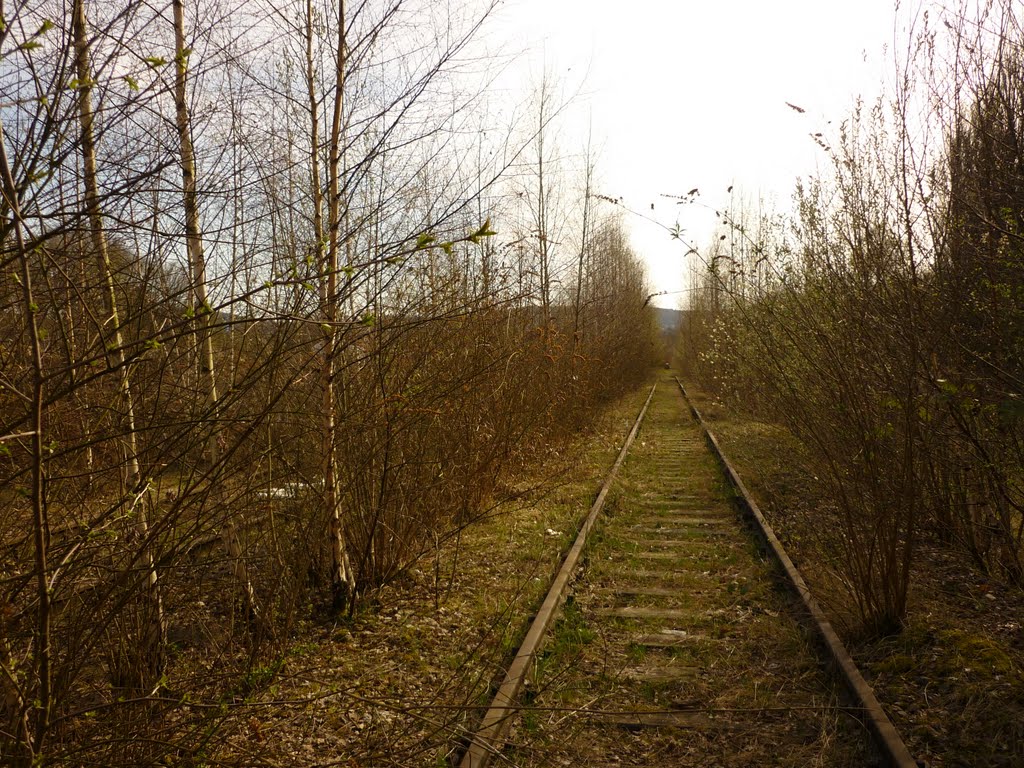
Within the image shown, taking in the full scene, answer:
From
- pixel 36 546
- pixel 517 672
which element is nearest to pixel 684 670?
pixel 517 672

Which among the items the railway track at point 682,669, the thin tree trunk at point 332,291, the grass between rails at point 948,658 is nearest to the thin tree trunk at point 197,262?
the thin tree trunk at point 332,291

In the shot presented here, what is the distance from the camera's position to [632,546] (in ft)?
24.3

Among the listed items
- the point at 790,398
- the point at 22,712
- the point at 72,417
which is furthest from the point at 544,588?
the point at 22,712

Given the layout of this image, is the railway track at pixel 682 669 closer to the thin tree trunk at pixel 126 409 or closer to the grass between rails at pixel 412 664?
the grass between rails at pixel 412 664

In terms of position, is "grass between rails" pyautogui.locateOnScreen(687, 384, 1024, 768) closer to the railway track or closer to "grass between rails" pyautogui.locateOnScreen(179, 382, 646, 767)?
the railway track

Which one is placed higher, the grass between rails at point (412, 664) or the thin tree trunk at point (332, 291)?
the thin tree trunk at point (332, 291)

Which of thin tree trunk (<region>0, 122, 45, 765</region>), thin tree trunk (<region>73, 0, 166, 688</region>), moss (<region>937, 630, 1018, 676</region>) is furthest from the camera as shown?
moss (<region>937, 630, 1018, 676</region>)

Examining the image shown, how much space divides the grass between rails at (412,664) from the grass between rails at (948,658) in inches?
90.6

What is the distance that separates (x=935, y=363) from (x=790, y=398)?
1476 mm

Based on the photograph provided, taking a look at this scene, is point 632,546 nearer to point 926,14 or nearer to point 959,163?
point 959,163

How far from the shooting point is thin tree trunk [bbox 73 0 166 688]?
8.34 ft

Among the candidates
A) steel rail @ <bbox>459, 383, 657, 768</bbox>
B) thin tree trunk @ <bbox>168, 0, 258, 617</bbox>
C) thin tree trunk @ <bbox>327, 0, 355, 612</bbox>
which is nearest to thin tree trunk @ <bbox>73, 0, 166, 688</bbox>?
thin tree trunk @ <bbox>168, 0, 258, 617</bbox>

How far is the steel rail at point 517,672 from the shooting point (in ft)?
10.6

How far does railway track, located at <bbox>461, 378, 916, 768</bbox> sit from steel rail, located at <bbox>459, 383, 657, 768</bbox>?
0.5 inches
